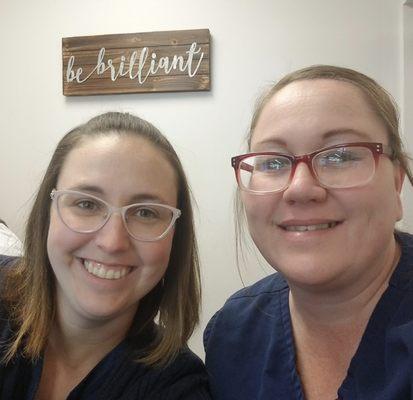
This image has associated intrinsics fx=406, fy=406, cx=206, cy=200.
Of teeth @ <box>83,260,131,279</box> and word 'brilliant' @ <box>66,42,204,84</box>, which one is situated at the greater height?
word 'brilliant' @ <box>66,42,204,84</box>

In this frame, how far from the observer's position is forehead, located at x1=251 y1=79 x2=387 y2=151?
2.52 ft

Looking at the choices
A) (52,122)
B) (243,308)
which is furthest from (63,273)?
(52,122)

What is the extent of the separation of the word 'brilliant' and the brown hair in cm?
107

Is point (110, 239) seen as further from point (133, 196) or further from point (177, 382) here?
point (177, 382)

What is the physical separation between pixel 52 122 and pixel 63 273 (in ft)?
4.93

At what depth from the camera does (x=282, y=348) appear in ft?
3.18

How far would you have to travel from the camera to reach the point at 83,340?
99 cm

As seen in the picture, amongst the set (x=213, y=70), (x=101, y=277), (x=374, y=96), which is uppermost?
(x=213, y=70)

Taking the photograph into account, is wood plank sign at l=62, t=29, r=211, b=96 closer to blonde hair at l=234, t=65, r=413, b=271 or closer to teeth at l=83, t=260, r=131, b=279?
blonde hair at l=234, t=65, r=413, b=271

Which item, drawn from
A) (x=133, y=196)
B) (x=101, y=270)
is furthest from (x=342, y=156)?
(x=101, y=270)

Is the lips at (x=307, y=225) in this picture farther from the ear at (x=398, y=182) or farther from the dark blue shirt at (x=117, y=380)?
the dark blue shirt at (x=117, y=380)

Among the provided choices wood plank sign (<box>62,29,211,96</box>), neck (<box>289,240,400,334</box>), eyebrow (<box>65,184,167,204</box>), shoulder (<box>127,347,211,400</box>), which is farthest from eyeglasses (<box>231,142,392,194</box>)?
wood plank sign (<box>62,29,211,96</box>)

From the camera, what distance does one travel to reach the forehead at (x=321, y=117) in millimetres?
769

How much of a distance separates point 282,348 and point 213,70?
1.45 m
